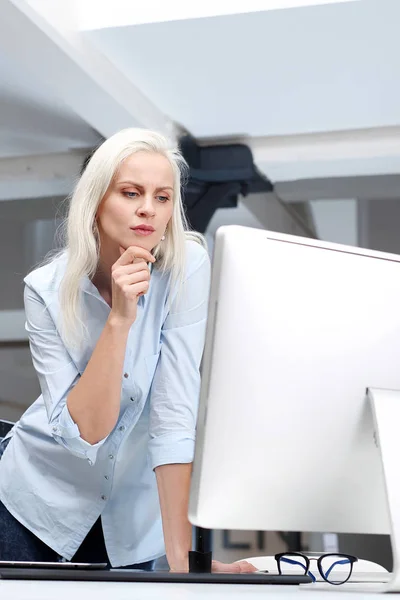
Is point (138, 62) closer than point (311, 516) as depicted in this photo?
No

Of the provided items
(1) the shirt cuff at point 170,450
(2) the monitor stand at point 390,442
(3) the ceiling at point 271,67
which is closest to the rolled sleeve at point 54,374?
(1) the shirt cuff at point 170,450

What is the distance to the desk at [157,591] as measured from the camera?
Result: 81 centimetres

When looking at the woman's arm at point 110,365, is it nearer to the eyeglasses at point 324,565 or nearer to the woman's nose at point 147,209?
the woman's nose at point 147,209

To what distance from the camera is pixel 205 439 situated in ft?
Result: 3.12

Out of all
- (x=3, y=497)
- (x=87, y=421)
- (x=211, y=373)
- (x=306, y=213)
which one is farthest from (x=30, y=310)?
(x=306, y=213)

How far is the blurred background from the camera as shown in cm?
362

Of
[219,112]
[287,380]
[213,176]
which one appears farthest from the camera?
[213,176]

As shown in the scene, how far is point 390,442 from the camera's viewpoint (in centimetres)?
97

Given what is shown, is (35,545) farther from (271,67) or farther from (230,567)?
(271,67)

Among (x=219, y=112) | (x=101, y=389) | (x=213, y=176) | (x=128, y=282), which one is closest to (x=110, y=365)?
(x=101, y=389)

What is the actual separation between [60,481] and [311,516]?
2.63 ft

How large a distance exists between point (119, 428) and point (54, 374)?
17 cm

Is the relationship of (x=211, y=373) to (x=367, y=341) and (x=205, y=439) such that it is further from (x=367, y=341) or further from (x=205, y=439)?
(x=367, y=341)

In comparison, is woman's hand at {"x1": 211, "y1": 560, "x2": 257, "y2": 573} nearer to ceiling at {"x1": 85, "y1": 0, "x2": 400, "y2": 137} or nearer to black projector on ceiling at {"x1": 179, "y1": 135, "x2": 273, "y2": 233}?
ceiling at {"x1": 85, "y1": 0, "x2": 400, "y2": 137}
